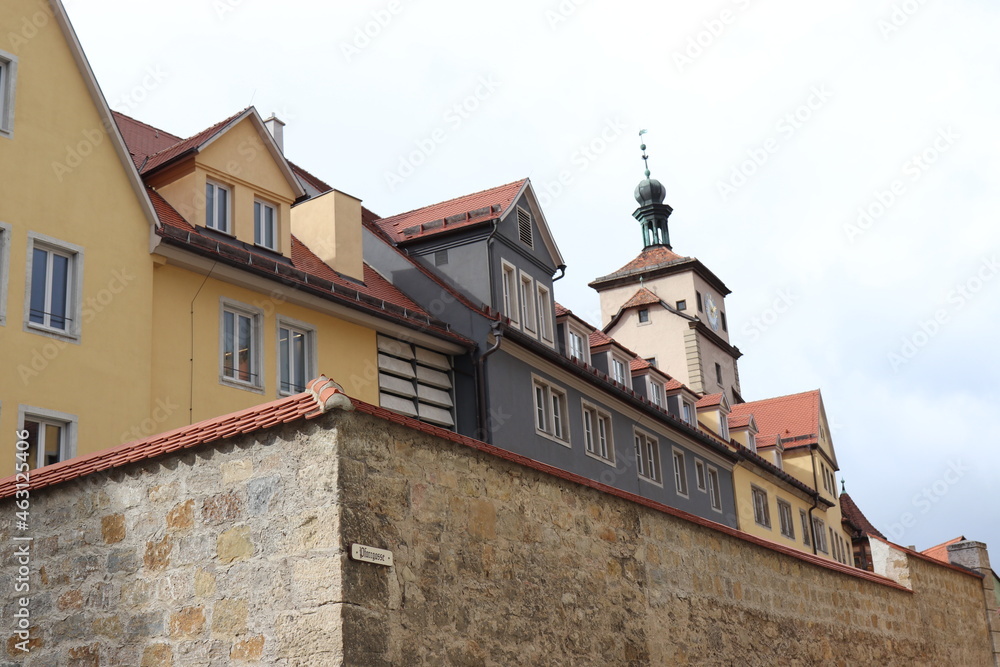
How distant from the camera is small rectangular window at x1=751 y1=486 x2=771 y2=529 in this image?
38581 mm

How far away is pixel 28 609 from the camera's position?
335 inches

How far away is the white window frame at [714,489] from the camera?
34938 millimetres

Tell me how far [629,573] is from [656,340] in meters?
44.3

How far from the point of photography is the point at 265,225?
64.8 ft

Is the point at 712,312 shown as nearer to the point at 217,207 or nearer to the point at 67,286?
the point at 217,207

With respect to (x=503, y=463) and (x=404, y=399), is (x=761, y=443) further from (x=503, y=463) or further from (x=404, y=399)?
(x=503, y=463)

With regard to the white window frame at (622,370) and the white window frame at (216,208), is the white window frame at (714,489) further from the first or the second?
the white window frame at (216,208)

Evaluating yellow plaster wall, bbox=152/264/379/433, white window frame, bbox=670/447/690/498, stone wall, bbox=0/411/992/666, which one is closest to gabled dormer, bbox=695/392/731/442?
white window frame, bbox=670/447/690/498

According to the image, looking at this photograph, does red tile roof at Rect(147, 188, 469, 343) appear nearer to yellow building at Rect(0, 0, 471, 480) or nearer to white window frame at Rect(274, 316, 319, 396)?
yellow building at Rect(0, 0, 471, 480)

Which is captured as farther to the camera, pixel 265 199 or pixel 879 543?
pixel 265 199

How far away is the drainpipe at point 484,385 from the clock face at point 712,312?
37.1 meters

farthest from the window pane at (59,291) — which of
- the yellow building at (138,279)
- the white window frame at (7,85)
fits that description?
the white window frame at (7,85)

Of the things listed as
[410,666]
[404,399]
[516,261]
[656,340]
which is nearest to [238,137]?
[404,399]

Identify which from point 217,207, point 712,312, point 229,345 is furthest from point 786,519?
point 229,345
